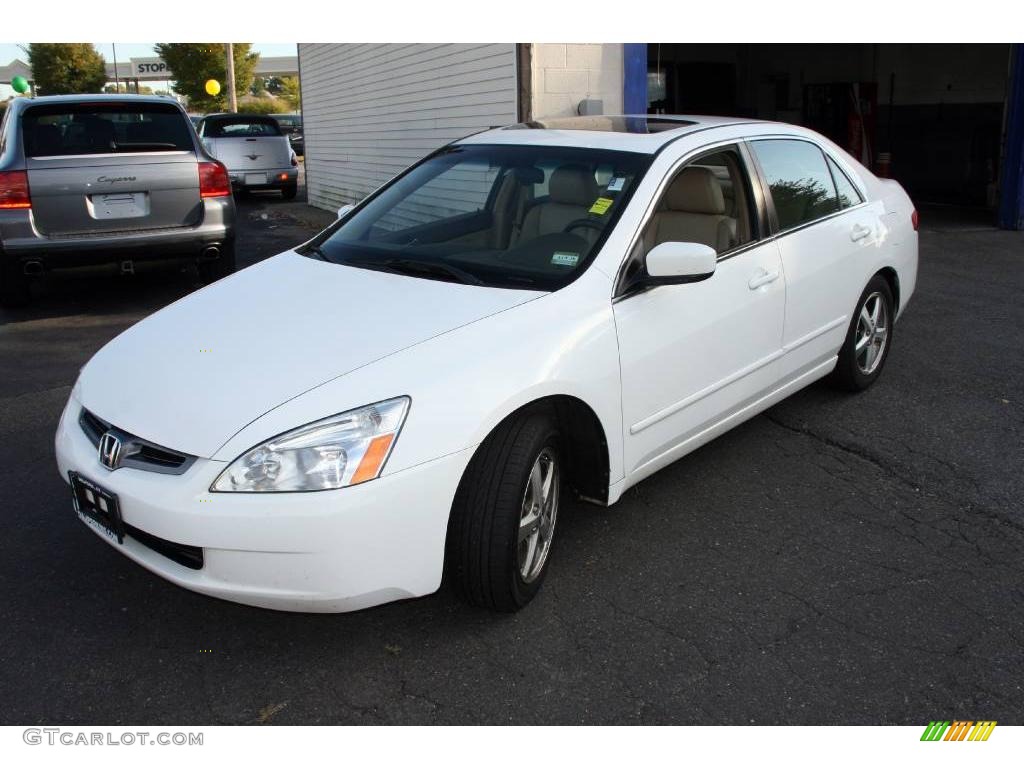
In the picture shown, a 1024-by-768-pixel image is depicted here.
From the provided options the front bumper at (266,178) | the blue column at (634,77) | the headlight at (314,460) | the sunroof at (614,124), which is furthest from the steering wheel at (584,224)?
the front bumper at (266,178)

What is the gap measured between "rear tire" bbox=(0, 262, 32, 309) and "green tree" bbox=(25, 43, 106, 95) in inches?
1864

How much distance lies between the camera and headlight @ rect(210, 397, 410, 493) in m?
2.65

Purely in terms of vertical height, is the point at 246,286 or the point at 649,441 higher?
the point at 246,286

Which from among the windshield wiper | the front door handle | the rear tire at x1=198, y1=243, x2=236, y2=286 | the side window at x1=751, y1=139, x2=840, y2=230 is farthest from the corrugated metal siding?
the windshield wiper

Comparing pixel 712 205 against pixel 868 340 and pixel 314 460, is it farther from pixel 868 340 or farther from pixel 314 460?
pixel 314 460

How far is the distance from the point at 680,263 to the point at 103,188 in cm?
553

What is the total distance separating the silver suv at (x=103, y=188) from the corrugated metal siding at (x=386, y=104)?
8.91ft

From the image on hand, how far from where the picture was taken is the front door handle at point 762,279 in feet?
13.2

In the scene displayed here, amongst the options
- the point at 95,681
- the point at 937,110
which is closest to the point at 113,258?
the point at 95,681

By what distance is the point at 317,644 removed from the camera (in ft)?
10.1

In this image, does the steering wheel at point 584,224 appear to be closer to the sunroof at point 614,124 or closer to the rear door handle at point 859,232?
the sunroof at point 614,124

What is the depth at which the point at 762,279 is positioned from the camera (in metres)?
4.08

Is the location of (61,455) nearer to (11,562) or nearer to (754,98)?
(11,562)

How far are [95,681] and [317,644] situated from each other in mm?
670
